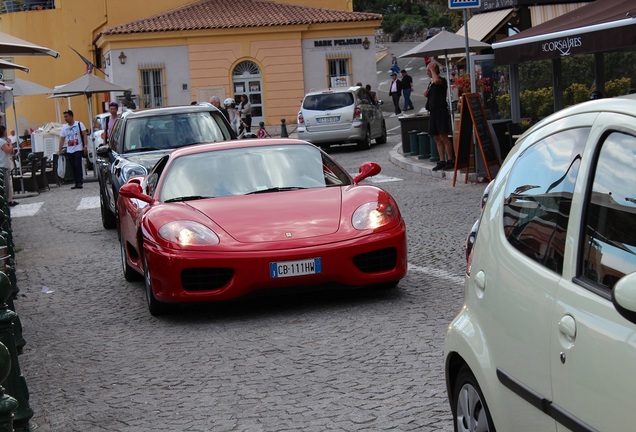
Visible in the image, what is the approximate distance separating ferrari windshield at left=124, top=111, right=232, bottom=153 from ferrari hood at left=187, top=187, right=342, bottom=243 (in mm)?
5772

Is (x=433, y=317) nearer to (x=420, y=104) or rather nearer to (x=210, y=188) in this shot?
(x=210, y=188)

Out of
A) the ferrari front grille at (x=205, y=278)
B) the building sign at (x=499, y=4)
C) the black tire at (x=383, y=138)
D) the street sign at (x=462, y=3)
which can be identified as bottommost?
the ferrari front grille at (x=205, y=278)

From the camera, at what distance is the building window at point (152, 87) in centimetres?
4953

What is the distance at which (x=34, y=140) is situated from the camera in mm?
33812

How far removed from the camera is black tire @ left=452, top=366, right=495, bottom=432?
13.8ft

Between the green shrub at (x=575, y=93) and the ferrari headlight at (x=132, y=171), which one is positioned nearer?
the ferrari headlight at (x=132, y=171)

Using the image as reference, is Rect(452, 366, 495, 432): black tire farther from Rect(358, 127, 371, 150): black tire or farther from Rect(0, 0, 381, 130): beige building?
Rect(0, 0, 381, 130): beige building

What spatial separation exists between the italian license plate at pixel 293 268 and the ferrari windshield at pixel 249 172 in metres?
1.23

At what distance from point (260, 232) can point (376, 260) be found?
0.98m

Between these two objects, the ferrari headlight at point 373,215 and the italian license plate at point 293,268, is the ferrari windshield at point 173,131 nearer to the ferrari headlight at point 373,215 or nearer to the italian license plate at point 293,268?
the ferrari headlight at point 373,215

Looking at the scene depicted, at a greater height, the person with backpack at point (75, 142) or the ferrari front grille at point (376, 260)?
the person with backpack at point (75, 142)

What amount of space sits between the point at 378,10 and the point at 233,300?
75.3 m

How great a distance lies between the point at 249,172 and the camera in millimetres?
9961

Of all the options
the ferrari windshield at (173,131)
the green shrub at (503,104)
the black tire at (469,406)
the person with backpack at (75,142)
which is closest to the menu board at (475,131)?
the green shrub at (503,104)
